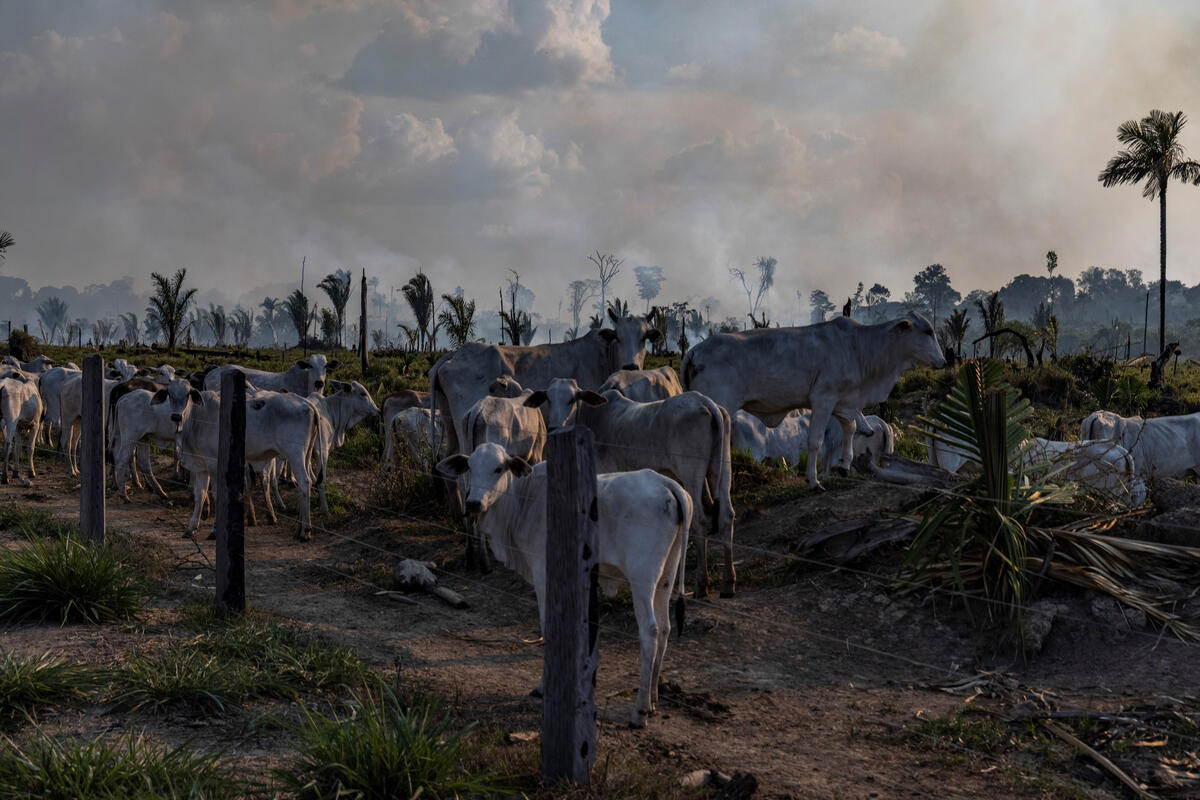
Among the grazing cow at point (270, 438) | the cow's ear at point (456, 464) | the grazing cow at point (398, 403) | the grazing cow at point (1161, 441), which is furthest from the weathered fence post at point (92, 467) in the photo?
the grazing cow at point (1161, 441)

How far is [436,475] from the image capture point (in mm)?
11984

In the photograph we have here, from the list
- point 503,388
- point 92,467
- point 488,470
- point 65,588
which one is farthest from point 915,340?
point 65,588

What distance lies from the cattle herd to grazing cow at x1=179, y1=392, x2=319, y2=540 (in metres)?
0.02

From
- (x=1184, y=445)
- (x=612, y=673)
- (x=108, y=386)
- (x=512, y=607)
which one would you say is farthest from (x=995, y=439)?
(x=108, y=386)

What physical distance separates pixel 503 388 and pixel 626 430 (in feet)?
9.14

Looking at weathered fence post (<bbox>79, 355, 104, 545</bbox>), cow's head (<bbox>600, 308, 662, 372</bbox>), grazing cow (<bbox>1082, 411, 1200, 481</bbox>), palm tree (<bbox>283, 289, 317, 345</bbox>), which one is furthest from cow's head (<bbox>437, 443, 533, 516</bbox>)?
palm tree (<bbox>283, 289, 317, 345</bbox>)

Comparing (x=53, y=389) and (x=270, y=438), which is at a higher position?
(x=53, y=389)

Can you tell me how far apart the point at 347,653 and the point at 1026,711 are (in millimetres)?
4427

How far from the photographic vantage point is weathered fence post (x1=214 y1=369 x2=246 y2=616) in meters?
6.87

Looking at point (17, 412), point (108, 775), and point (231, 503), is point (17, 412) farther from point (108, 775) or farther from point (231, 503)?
point (108, 775)

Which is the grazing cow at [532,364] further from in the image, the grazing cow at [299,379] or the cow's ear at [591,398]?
the grazing cow at [299,379]

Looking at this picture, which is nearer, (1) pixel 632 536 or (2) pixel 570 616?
(2) pixel 570 616

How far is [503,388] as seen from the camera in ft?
38.1

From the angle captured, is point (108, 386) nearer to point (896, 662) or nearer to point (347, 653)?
point (347, 653)
